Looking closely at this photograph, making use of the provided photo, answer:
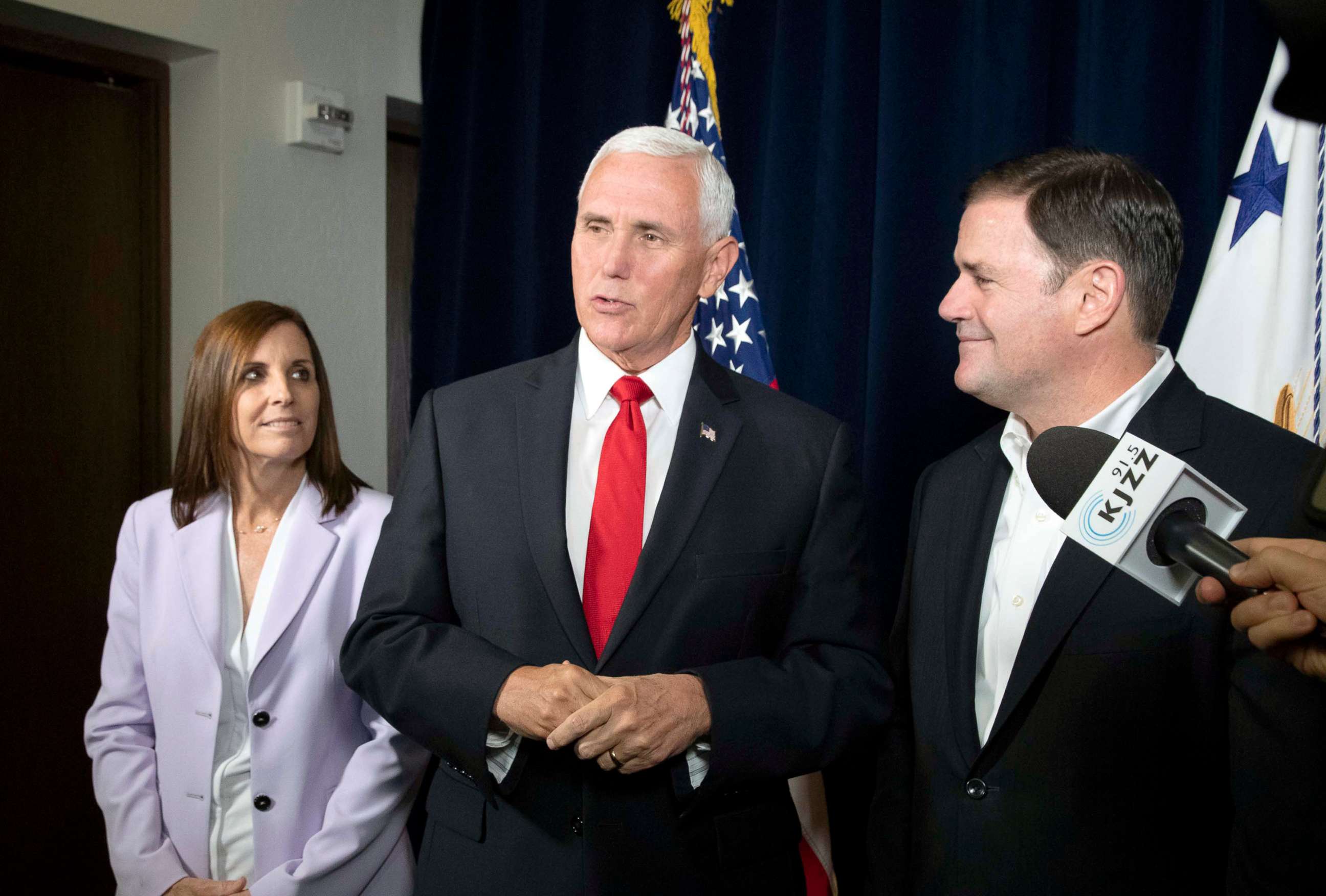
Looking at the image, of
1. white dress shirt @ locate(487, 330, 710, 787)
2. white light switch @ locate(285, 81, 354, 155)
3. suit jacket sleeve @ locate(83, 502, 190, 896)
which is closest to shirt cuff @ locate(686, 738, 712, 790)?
white dress shirt @ locate(487, 330, 710, 787)

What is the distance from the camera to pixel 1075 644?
1435 millimetres

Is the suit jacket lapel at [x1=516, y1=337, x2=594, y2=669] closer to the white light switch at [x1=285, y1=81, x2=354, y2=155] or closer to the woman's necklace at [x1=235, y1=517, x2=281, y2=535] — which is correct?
the woman's necklace at [x1=235, y1=517, x2=281, y2=535]

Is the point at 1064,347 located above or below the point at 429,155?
below

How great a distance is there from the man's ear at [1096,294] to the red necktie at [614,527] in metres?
0.66

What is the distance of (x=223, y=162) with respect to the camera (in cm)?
315

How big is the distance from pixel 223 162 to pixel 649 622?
2.38 m

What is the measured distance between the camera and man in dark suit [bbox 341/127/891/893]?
1.38 metres

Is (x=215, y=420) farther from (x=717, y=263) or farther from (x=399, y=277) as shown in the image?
(x=399, y=277)

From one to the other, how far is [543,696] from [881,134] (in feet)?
5.34

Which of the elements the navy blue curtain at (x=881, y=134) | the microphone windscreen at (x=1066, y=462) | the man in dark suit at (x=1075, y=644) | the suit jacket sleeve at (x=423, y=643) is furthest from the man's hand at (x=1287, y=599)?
the navy blue curtain at (x=881, y=134)

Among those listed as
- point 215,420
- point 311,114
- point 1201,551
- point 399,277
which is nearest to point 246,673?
point 215,420

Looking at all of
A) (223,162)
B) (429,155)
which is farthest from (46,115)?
(429,155)

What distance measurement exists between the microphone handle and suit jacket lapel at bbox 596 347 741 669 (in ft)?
2.35

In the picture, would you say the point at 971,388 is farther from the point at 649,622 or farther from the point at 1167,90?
the point at 1167,90
